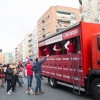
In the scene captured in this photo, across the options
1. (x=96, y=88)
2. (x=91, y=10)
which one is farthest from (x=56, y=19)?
(x=96, y=88)

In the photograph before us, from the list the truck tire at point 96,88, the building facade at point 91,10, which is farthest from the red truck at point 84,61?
the building facade at point 91,10

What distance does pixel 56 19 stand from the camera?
68625 millimetres

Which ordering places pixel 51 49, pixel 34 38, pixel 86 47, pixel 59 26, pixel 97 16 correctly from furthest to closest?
pixel 34 38 < pixel 59 26 < pixel 97 16 < pixel 51 49 < pixel 86 47

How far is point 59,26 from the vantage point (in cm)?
6894

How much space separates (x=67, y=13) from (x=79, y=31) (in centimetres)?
6653

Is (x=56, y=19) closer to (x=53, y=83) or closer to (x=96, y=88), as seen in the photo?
(x=53, y=83)

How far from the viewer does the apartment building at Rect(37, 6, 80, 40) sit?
Result: 6794 cm

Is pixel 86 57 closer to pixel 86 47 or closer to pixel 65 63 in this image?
pixel 86 47

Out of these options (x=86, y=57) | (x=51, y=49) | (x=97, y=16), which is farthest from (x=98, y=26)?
(x=97, y=16)

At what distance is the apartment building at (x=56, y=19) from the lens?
223ft

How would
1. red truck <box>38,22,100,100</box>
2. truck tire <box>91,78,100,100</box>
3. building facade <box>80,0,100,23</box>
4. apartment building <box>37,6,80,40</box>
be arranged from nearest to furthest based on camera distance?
truck tire <box>91,78,100,100</box> < red truck <box>38,22,100,100</box> < building facade <box>80,0,100,23</box> < apartment building <box>37,6,80,40</box>

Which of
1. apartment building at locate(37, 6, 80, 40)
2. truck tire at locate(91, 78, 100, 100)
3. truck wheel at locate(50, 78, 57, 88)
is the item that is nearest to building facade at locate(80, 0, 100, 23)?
truck wheel at locate(50, 78, 57, 88)

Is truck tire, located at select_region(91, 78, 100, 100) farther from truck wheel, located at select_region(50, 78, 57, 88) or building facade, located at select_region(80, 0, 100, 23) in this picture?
building facade, located at select_region(80, 0, 100, 23)

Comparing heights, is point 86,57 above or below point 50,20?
below
